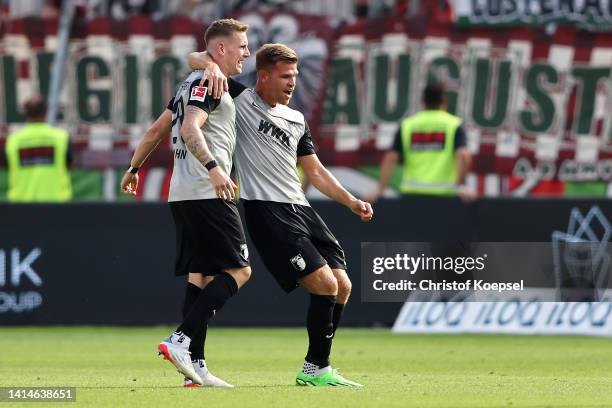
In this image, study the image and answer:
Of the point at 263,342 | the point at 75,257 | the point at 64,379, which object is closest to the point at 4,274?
the point at 75,257

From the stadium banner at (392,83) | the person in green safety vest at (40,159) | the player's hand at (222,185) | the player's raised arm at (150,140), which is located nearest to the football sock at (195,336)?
the player's raised arm at (150,140)

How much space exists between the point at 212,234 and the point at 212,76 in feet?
2.85

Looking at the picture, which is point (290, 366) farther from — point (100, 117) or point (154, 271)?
point (100, 117)

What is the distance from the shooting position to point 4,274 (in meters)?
14.2

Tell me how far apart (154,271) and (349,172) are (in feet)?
13.1

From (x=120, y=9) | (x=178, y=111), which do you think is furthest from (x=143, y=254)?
(x=178, y=111)

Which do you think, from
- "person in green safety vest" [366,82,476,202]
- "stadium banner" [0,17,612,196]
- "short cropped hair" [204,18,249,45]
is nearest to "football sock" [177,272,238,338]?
"short cropped hair" [204,18,249,45]

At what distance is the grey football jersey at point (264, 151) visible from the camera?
8.41 m

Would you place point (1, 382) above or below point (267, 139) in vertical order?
below

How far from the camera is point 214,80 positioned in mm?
8188

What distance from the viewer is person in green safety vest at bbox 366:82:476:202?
14.2 m

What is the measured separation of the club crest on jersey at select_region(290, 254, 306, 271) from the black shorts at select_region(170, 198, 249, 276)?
26cm

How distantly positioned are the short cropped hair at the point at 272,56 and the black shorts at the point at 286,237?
0.78 meters

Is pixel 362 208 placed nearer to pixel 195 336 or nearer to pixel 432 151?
pixel 195 336
